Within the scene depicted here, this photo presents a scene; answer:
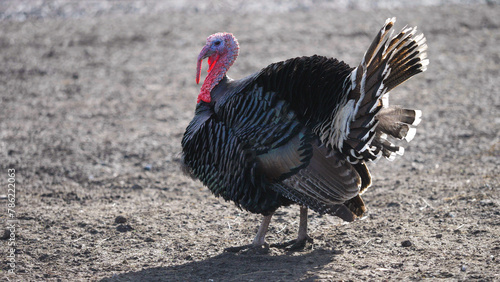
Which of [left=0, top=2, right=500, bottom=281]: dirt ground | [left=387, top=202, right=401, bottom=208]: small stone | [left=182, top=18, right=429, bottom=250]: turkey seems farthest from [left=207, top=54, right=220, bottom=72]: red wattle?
[left=387, top=202, right=401, bottom=208]: small stone

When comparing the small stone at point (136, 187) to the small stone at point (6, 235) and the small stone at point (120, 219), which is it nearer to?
the small stone at point (120, 219)

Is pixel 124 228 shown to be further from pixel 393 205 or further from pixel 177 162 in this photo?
pixel 393 205

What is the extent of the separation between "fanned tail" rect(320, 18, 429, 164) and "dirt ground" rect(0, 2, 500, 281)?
3.69 ft

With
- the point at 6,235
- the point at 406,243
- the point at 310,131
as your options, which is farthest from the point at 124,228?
the point at 406,243

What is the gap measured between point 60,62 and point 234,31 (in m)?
3.96

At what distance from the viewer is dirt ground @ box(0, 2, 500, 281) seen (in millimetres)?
5262

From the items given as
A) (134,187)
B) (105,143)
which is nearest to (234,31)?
(105,143)

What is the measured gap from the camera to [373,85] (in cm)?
471

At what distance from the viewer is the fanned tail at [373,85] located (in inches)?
185

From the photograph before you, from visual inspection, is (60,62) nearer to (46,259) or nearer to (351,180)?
(46,259)

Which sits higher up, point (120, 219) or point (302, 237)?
point (120, 219)

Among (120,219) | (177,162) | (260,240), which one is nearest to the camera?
(260,240)

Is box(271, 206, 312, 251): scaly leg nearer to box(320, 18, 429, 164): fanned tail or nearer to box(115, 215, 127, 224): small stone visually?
box(320, 18, 429, 164): fanned tail

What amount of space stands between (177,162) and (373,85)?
3.89m
